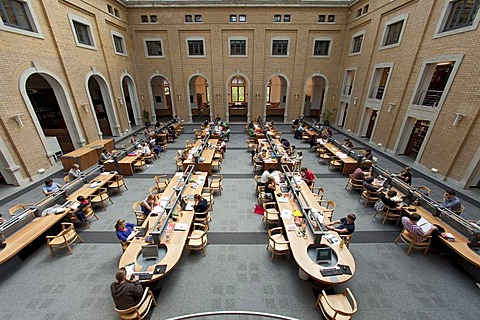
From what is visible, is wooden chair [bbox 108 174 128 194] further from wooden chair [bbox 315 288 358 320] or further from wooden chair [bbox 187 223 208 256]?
wooden chair [bbox 315 288 358 320]

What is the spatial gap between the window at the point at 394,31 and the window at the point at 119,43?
2016cm

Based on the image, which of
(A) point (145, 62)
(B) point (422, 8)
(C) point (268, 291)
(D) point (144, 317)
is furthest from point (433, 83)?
(A) point (145, 62)

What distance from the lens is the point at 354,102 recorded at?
692 inches

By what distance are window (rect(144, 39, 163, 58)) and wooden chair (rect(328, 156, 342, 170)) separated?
1799 cm

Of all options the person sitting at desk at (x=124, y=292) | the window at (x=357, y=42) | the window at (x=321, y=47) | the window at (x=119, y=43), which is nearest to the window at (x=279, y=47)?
the window at (x=321, y=47)

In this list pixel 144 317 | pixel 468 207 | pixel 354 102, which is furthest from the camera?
pixel 354 102

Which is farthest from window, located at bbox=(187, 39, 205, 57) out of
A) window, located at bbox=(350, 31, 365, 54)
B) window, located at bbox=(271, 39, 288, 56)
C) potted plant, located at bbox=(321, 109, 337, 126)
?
window, located at bbox=(350, 31, 365, 54)

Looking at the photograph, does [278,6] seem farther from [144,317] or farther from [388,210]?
[144,317]

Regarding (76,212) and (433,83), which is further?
(433,83)

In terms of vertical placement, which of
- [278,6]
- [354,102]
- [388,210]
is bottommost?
[388,210]

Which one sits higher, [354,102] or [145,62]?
[145,62]

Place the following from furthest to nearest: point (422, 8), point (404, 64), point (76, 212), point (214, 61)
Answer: point (214, 61) < point (404, 64) < point (422, 8) < point (76, 212)

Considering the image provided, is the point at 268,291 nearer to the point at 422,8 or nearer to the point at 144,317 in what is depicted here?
the point at 144,317

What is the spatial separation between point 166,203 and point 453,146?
41.9ft
